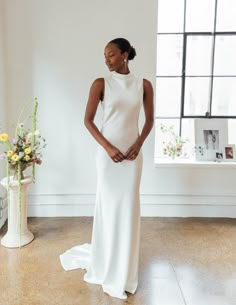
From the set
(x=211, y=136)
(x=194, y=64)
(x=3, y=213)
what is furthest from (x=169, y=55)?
(x=3, y=213)

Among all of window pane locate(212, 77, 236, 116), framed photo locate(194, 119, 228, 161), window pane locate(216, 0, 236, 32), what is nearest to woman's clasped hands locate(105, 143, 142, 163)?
framed photo locate(194, 119, 228, 161)

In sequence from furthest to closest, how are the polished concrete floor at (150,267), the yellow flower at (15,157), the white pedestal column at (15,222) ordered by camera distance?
the white pedestal column at (15,222), the yellow flower at (15,157), the polished concrete floor at (150,267)

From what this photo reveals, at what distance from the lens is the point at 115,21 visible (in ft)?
9.80

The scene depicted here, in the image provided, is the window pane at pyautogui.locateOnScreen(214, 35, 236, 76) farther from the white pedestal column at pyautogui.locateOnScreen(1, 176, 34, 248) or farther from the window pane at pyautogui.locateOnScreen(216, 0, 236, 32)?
the white pedestal column at pyautogui.locateOnScreen(1, 176, 34, 248)

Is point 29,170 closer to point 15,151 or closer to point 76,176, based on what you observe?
point 76,176

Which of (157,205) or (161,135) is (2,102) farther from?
(157,205)

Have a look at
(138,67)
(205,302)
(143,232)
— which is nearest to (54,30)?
(138,67)

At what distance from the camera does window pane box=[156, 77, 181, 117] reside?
3342mm

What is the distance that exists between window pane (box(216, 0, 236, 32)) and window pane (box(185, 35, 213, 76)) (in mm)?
168

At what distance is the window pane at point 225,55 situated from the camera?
129 inches

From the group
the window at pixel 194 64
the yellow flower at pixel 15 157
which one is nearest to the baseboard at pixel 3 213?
the yellow flower at pixel 15 157

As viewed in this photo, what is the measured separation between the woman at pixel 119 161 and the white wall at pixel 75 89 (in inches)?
47.5

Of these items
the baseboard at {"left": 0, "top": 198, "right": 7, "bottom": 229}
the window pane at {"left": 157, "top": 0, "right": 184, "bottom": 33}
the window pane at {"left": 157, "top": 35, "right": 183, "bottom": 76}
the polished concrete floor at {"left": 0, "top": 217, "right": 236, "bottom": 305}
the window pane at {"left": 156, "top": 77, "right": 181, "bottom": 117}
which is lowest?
the polished concrete floor at {"left": 0, "top": 217, "right": 236, "bottom": 305}

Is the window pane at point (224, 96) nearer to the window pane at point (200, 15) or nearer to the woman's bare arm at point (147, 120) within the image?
the window pane at point (200, 15)
